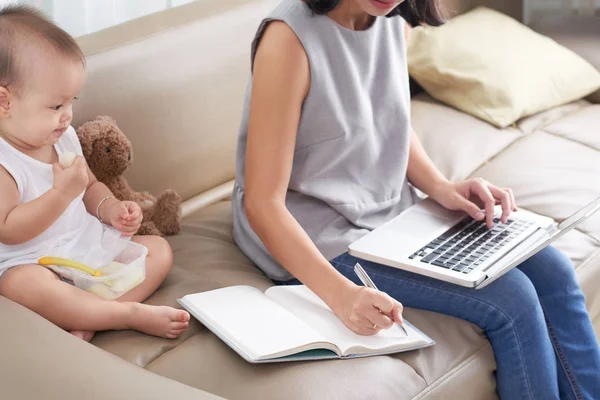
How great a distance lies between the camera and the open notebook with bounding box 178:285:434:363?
123 centimetres

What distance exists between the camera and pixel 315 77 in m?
1.43

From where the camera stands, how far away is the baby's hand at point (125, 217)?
4.75 ft

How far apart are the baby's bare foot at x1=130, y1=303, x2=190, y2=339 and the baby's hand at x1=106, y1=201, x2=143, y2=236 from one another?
0.18 meters

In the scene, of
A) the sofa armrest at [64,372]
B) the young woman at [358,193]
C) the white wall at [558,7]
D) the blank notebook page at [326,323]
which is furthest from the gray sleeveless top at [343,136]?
the white wall at [558,7]

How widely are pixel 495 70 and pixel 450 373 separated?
44.5 inches

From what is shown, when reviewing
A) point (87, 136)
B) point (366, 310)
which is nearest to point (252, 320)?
point (366, 310)

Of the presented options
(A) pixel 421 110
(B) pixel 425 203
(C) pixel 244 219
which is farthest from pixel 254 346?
(A) pixel 421 110

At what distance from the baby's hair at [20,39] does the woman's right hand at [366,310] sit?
0.57m

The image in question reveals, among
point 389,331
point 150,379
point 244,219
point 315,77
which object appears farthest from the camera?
point 244,219

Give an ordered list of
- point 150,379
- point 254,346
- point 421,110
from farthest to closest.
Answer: point 421,110 → point 254,346 → point 150,379

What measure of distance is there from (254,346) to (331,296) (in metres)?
0.16

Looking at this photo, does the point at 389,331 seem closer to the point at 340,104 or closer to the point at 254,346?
the point at 254,346

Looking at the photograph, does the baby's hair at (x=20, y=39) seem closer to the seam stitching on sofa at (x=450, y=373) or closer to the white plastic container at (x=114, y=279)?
the white plastic container at (x=114, y=279)

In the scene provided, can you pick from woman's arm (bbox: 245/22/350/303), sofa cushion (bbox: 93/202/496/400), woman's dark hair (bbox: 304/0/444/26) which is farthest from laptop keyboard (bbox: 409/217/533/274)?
woman's dark hair (bbox: 304/0/444/26)
